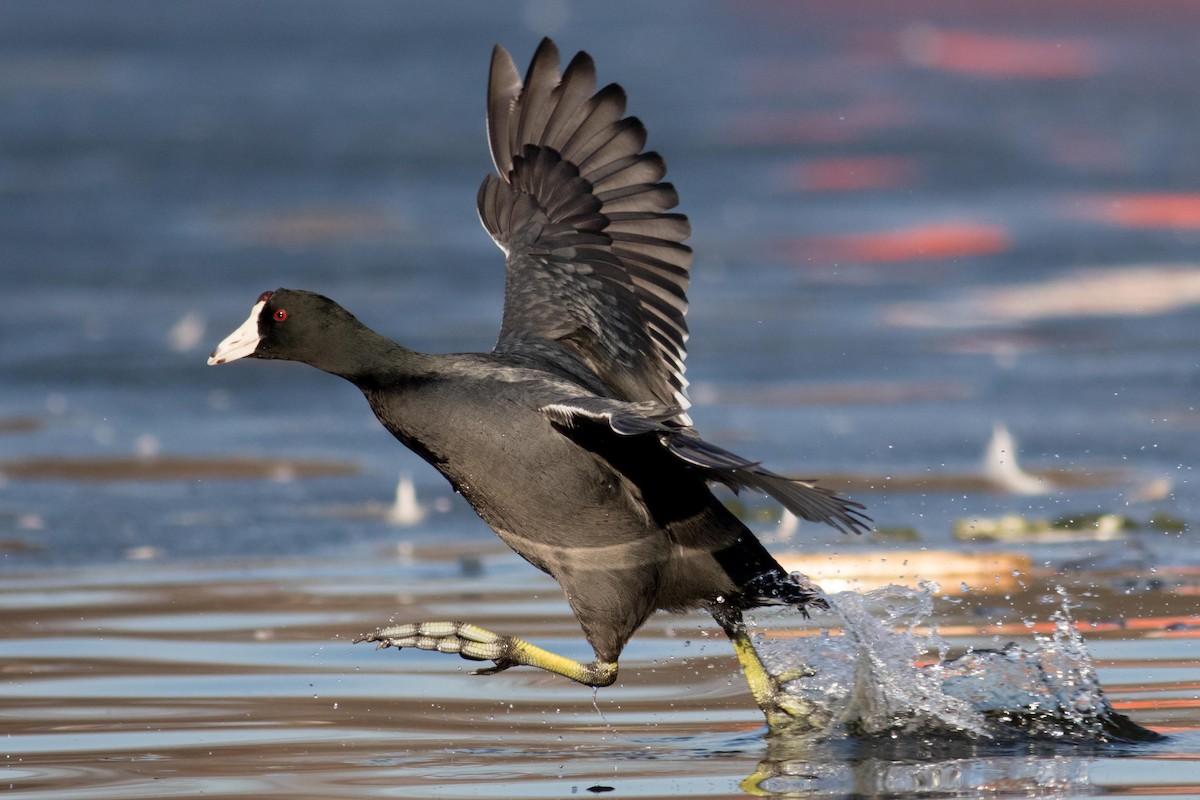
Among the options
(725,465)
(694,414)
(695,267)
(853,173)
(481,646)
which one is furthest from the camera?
(853,173)

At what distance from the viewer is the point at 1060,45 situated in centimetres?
2534

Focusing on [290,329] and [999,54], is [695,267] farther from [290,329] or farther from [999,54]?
[999,54]

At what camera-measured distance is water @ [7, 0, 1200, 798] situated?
17.8 feet

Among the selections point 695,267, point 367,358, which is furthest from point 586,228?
point 695,267

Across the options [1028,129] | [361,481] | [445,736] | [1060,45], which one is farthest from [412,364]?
[1060,45]

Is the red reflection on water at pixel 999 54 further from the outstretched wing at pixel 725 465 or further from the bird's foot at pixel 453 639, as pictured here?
the outstretched wing at pixel 725 465

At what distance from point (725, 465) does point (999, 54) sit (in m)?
20.1

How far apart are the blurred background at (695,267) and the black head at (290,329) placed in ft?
7.07

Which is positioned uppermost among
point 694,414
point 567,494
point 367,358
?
point 694,414

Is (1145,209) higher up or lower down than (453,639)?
higher up

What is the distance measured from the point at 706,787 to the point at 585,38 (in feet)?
64.9

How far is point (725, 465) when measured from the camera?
4699 mm

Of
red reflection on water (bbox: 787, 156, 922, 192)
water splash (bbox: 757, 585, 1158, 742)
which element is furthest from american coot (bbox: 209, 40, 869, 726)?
red reflection on water (bbox: 787, 156, 922, 192)

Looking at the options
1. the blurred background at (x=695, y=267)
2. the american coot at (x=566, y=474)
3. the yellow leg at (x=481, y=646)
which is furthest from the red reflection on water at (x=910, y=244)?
the yellow leg at (x=481, y=646)
